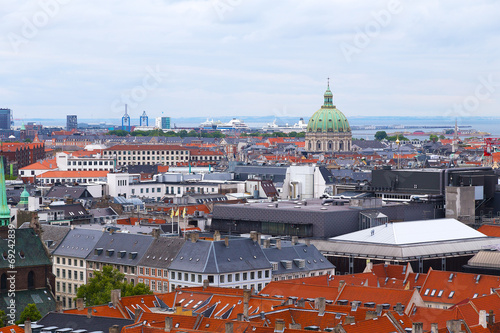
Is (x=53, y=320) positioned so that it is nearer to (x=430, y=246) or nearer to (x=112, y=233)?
(x=112, y=233)

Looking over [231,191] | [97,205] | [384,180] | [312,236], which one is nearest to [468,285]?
[312,236]

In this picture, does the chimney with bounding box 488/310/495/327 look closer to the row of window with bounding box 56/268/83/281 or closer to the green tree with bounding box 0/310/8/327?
the green tree with bounding box 0/310/8/327

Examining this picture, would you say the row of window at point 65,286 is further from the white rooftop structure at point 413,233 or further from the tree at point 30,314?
the white rooftop structure at point 413,233

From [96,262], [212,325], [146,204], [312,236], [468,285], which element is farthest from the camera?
[146,204]

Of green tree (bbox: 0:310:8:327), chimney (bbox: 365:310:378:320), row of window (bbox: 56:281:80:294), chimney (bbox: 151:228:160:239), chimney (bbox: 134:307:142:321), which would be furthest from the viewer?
row of window (bbox: 56:281:80:294)

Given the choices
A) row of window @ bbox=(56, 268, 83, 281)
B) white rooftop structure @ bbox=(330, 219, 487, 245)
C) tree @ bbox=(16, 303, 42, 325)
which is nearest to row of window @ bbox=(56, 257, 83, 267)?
row of window @ bbox=(56, 268, 83, 281)

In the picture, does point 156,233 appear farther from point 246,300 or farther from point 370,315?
point 370,315
